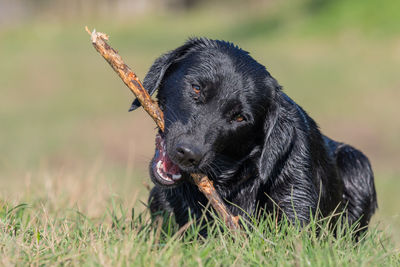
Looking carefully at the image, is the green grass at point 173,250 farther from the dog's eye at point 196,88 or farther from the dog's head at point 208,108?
the dog's eye at point 196,88

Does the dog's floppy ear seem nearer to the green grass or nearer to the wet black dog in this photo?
the wet black dog

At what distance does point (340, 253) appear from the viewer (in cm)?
346

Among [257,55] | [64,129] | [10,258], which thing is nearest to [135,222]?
[10,258]

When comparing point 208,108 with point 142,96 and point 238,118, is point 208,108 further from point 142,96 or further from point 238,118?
point 142,96

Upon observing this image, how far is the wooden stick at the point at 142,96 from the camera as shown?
3.85 meters

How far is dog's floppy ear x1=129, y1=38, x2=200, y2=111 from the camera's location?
431 cm

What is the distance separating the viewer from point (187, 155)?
369 cm

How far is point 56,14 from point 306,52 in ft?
81.8

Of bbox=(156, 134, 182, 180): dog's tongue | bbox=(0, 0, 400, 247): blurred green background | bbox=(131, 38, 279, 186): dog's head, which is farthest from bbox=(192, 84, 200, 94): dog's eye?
bbox=(0, 0, 400, 247): blurred green background

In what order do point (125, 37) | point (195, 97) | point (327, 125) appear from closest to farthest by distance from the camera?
point (195, 97), point (327, 125), point (125, 37)

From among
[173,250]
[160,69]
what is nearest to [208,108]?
[160,69]

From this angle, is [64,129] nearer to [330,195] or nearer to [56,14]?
[330,195]

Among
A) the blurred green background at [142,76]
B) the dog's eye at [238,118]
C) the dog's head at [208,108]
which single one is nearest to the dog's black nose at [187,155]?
the dog's head at [208,108]

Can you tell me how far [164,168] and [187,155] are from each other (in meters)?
0.35
